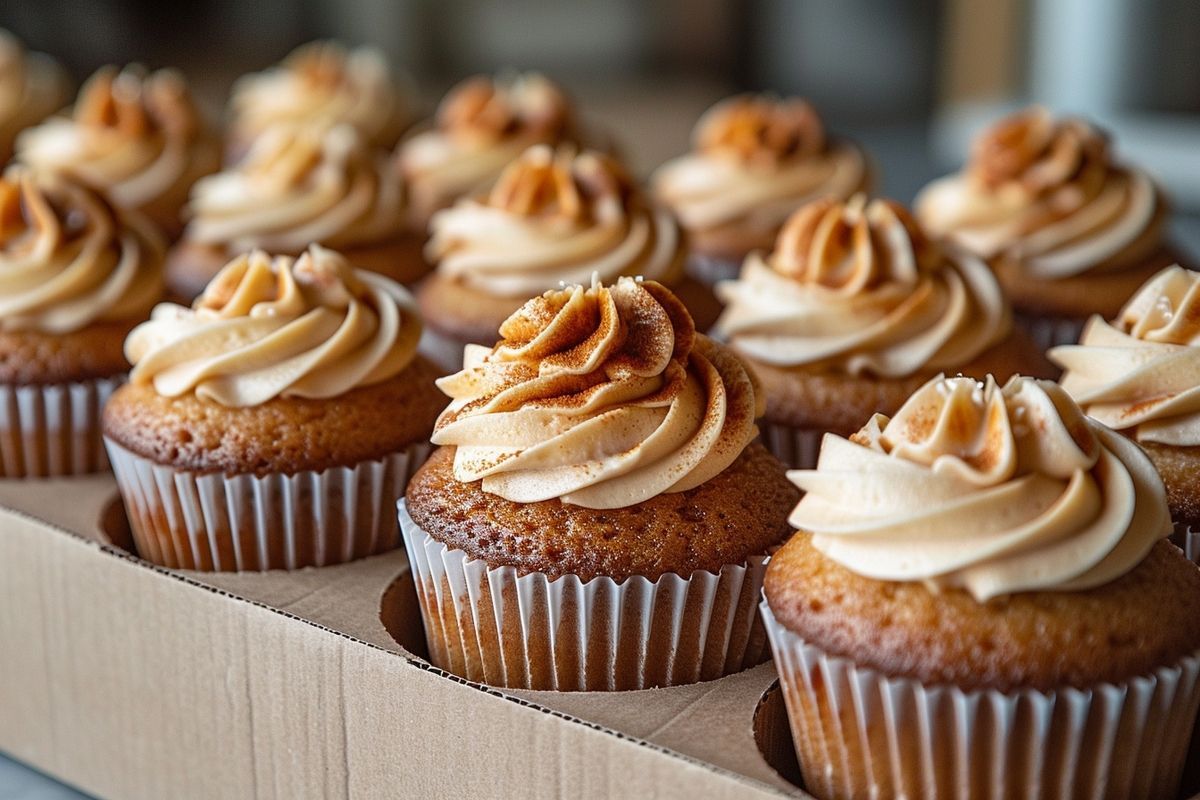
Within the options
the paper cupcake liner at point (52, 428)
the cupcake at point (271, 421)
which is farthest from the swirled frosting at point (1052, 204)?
the paper cupcake liner at point (52, 428)

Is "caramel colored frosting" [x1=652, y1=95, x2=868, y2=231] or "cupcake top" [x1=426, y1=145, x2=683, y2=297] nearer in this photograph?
"cupcake top" [x1=426, y1=145, x2=683, y2=297]

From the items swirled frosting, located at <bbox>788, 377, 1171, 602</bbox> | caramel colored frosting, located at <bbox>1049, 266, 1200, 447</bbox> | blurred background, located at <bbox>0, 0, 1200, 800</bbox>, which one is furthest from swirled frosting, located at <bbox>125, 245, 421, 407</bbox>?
blurred background, located at <bbox>0, 0, 1200, 800</bbox>

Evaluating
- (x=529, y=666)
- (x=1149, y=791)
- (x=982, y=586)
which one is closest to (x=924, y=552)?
(x=982, y=586)

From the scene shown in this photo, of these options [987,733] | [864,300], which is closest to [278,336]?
[864,300]

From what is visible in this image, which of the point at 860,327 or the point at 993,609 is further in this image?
the point at 860,327

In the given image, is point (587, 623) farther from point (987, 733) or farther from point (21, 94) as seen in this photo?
point (21, 94)

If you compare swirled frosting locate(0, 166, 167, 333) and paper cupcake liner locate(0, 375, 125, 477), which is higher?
swirled frosting locate(0, 166, 167, 333)

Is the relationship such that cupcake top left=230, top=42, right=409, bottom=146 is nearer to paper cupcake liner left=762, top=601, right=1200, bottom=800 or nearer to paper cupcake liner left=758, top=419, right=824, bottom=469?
paper cupcake liner left=758, top=419, right=824, bottom=469
